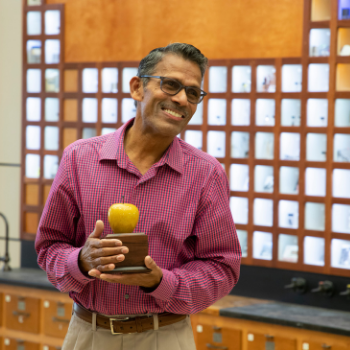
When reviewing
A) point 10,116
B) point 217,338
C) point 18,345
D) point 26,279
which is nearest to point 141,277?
point 217,338

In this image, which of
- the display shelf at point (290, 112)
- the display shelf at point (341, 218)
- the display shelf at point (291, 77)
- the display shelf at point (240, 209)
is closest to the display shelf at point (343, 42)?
the display shelf at point (291, 77)

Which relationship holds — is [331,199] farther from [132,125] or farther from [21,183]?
[21,183]

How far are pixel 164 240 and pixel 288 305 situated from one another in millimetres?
2042

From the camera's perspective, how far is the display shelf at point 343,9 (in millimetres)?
3201

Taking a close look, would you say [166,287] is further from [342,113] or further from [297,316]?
[342,113]

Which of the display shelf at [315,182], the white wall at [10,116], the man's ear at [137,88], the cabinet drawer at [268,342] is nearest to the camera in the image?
the man's ear at [137,88]

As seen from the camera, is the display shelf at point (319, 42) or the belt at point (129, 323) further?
the display shelf at point (319, 42)

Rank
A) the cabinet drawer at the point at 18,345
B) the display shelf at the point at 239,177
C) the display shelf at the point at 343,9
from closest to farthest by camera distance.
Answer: the display shelf at the point at 343,9 < the display shelf at the point at 239,177 < the cabinet drawer at the point at 18,345

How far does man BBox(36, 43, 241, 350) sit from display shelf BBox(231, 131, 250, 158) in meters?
1.89

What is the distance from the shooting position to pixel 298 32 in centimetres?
333

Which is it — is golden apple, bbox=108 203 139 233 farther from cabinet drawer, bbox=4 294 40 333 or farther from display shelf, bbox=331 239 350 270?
cabinet drawer, bbox=4 294 40 333

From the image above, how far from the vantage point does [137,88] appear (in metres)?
1.69

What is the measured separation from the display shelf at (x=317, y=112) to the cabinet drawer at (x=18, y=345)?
7.62 feet

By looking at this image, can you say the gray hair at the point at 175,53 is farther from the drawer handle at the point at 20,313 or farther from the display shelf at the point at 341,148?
the drawer handle at the point at 20,313
